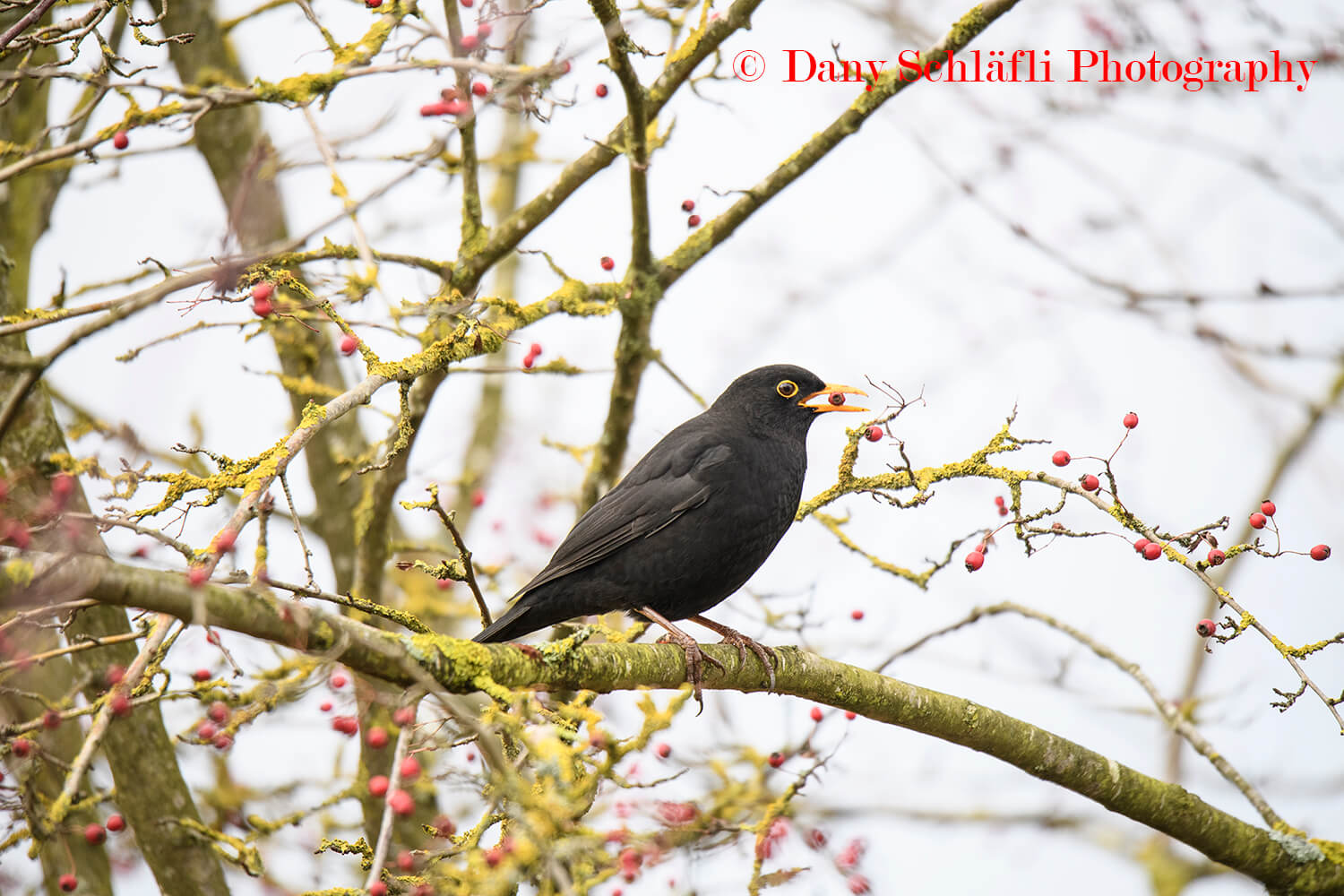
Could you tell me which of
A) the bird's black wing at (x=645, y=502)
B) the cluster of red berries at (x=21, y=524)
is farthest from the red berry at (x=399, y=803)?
the bird's black wing at (x=645, y=502)

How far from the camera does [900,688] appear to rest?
3.88 m

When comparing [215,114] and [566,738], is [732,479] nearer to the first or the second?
[566,738]

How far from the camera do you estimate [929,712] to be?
3.88m

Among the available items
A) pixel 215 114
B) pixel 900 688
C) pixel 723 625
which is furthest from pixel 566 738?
pixel 215 114

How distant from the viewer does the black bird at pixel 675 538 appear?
448 centimetres

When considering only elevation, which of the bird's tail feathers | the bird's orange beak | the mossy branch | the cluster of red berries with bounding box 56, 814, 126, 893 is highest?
the bird's orange beak

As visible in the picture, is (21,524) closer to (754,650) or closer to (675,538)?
(754,650)

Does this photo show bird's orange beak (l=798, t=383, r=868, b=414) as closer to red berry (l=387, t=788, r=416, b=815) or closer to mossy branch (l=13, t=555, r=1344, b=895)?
mossy branch (l=13, t=555, r=1344, b=895)

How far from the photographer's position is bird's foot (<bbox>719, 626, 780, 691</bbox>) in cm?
396

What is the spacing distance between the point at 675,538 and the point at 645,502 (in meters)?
0.21

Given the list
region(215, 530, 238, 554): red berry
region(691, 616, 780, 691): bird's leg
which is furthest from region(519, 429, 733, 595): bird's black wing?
region(215, 530, 238, 554): red berry

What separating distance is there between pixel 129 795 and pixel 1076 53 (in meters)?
6.13

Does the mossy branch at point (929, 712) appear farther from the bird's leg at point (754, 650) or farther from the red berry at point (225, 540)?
the red berry at point (225, 540)

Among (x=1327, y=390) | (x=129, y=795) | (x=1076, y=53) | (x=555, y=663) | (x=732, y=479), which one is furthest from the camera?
(x=1327, y=390)
